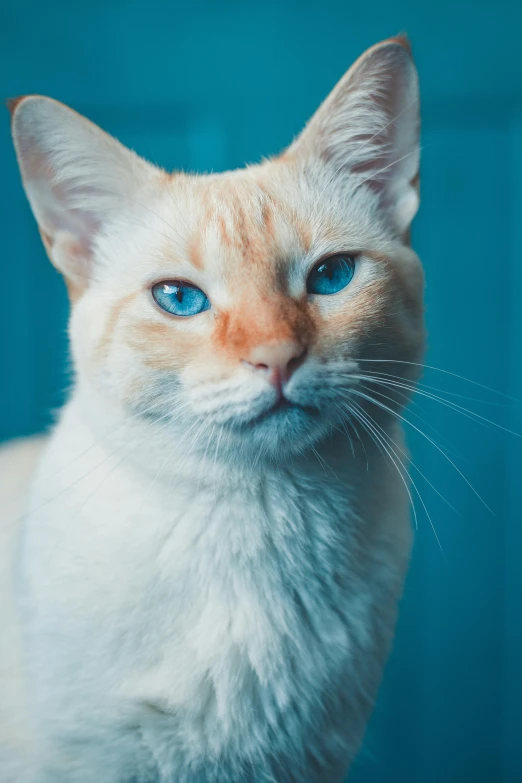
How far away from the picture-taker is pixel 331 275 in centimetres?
→ 90

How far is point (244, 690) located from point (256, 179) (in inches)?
24.5

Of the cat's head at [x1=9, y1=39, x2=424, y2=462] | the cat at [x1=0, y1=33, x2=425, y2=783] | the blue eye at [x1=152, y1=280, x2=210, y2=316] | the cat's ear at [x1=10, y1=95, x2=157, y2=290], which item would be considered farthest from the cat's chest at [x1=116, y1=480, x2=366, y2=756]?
the cat's ear at [x1=10, y1=95, x2=157, y2=290]

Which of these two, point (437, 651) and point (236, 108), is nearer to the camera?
point (236, 108)

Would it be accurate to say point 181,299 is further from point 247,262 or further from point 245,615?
point 245,615

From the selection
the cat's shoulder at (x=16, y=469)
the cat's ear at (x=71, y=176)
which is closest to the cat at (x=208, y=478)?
the cat's ear at (x=71, y=176)

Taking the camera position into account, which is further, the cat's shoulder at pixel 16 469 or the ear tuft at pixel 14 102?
the cat's shoulder at pixel 16 469

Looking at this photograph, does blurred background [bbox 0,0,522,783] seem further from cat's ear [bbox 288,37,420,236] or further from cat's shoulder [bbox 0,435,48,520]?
cat's ear [bbox 288,37,420,236]

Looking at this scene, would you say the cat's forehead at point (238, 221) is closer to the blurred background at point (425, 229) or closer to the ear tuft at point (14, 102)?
the ear tuft at point (14, 102)

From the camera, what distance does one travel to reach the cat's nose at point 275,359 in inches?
29.3

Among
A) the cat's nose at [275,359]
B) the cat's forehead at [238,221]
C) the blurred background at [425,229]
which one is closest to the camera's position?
the cat's nose at [275,359]

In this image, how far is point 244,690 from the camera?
867 mm

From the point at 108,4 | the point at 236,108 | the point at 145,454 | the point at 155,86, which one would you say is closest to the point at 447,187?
the point at 236,108

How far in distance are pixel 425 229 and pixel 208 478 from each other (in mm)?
672

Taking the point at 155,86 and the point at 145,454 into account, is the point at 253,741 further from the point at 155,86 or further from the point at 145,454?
the point at 155,86
